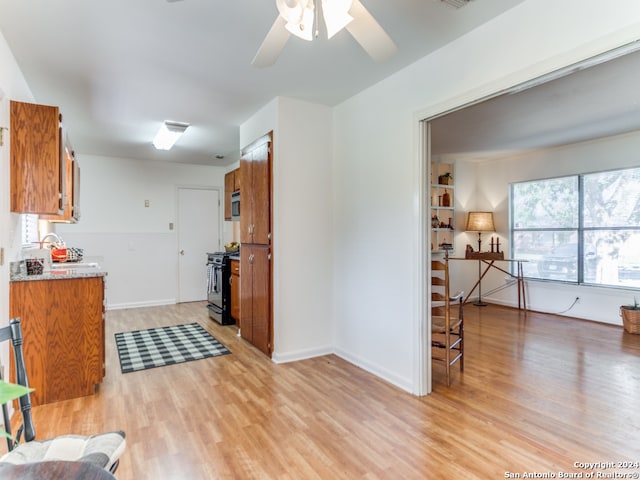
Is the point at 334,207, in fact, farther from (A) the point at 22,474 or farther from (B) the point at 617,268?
(B) the point at 617,268

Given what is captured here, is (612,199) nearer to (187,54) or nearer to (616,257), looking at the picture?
(616,257)

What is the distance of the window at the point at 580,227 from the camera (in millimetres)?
4797

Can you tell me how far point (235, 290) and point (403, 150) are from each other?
293 cm

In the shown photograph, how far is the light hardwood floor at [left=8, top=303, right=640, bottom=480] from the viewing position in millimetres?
1929

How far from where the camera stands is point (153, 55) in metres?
2.62

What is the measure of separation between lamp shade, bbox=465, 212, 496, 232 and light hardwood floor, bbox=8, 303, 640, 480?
276cm

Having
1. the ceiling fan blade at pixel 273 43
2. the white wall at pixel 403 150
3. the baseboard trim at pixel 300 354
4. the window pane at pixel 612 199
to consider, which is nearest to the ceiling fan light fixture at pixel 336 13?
the ceiling fan blade at pixel 273 43

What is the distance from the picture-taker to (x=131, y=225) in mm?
6156

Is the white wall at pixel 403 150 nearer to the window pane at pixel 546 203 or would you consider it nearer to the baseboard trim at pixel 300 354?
the baseboard trim at pixel 300 354

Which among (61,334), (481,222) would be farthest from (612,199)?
(61,334)

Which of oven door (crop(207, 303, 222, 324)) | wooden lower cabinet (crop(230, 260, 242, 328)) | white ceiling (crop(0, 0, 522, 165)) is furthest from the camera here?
oven door (crop(207, 303, 222, 324))

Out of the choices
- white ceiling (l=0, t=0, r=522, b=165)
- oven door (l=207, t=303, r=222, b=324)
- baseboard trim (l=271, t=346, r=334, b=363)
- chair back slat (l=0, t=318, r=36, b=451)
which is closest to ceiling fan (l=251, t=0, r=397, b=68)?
white ceiling (l=0, t=0, r=522, b=165)

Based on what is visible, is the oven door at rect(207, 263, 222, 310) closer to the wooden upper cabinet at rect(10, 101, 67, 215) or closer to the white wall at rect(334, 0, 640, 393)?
the white wall at rect(334, 0, 640, 393)

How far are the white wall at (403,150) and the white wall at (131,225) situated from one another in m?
3.89
